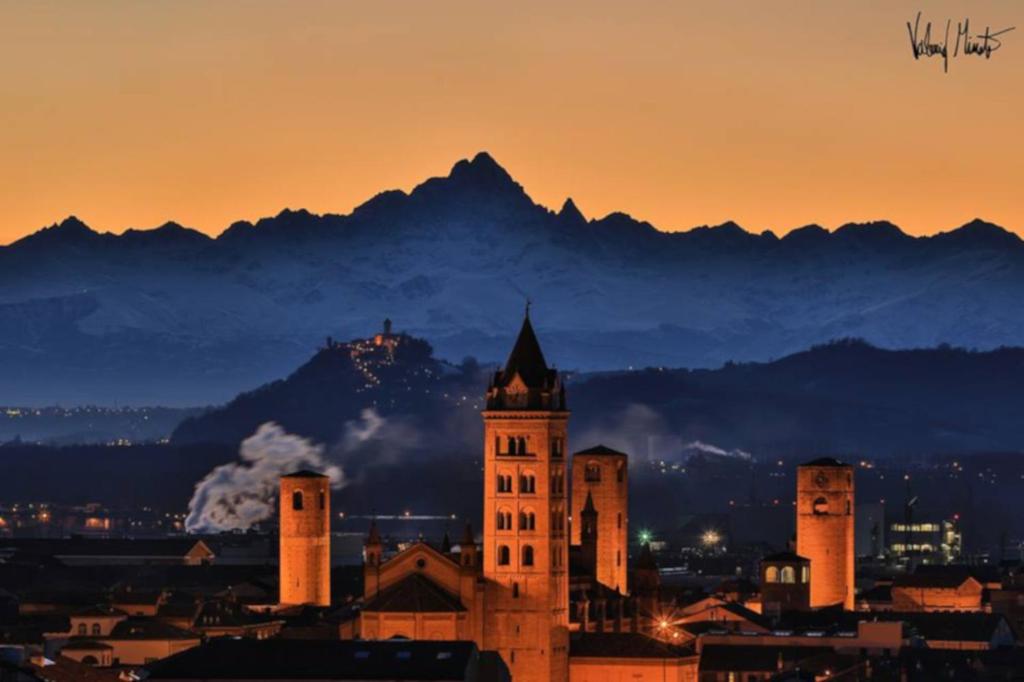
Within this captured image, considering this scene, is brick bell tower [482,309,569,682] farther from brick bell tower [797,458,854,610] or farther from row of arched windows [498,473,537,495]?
brick bell tower [797,458,854,610]

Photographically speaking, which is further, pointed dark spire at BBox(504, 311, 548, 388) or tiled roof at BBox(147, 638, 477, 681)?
pointed dark spire at BBox(504, 311, 548, 388)

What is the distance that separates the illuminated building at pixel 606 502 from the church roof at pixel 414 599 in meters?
20.7

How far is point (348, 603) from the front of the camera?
157m

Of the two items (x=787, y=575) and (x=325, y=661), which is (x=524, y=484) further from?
(x=787, y=575)

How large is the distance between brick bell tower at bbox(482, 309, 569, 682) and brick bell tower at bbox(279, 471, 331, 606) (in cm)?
3378

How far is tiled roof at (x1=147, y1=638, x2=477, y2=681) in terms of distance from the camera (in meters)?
106

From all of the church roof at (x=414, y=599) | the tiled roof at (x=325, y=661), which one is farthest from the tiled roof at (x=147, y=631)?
the tiled roof at (x=325, y=661)

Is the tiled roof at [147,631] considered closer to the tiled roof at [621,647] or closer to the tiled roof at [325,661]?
the tiled roof at [621,647]

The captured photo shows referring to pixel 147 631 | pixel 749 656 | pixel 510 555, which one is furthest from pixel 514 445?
pixel 147 631

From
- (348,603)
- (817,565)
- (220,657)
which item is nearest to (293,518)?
(348,603)

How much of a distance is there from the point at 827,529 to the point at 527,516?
57.6 m

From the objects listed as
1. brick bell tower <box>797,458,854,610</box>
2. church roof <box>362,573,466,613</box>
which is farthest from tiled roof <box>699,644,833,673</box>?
brick bell tower <box>797,458,854,610</box>

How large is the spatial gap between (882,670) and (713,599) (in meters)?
29.7

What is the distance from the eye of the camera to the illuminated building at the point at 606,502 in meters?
153
